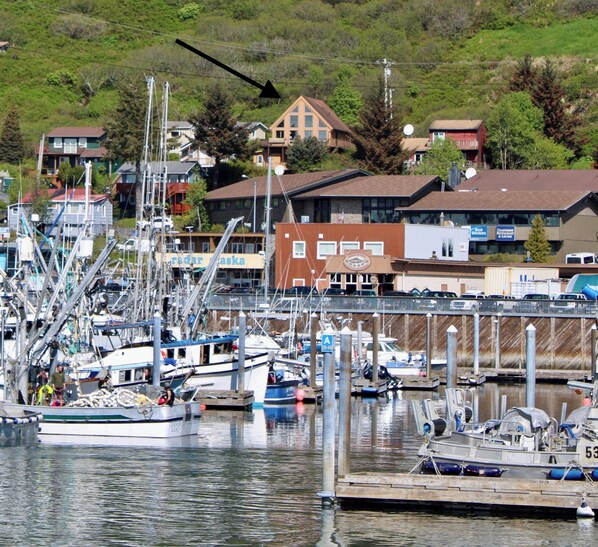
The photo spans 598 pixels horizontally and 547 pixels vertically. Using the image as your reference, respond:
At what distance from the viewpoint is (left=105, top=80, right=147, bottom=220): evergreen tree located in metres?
125

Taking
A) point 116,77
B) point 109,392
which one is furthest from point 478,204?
point 116,77

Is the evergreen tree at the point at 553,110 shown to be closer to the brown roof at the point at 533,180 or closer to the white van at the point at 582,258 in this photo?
the brown roof at the point at 533,180

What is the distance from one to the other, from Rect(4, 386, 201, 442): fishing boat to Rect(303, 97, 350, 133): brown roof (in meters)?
100

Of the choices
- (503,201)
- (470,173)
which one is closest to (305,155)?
(470,173)

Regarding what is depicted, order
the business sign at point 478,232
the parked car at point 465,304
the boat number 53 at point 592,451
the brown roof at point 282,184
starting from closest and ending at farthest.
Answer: the boat number 53 at point 592,451
the parked car at point 465,304
the business sign at point 478,232
the brown roof at point 282,184

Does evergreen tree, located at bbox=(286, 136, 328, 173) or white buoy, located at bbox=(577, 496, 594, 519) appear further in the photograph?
evergreen tree, located at bbox=(286, 136, 328, 173)

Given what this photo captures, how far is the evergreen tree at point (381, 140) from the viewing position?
13325 cm

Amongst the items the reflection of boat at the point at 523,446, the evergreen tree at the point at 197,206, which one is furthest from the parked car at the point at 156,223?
the evergreen tree at the point at 197,206

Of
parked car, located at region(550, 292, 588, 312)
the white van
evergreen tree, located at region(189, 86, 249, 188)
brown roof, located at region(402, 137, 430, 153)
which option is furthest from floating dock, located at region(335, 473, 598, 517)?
brown roof, located at region(402, 137, 430, 153)

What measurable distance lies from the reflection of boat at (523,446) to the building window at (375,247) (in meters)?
63.4

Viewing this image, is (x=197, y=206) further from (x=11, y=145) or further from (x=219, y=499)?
(x=219, y=499)

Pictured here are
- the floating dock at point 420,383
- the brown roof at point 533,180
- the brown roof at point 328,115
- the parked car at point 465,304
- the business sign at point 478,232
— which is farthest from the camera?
the brown roof at point 328,115

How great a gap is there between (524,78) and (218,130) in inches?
1821

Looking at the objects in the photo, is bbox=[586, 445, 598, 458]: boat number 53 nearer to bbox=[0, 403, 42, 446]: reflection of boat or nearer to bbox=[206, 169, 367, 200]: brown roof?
bbox=[0, 403, 42, 446]: reflection of boat
